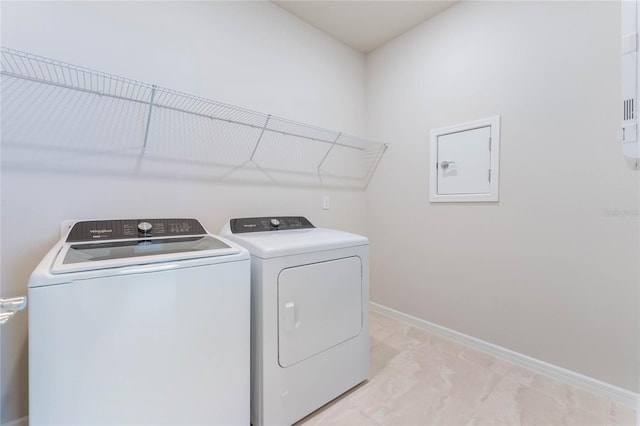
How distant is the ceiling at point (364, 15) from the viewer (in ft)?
6.94

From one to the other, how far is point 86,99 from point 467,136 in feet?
8.18

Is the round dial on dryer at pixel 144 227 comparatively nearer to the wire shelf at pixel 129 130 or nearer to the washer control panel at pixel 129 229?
the washer control panel at pixel 129 229

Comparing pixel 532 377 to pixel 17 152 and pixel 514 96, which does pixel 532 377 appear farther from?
pixel 17 152

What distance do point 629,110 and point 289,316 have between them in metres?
1.44

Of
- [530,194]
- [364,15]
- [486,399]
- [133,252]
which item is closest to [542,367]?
[486,399]

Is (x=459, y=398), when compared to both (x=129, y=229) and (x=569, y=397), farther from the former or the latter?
(x=129, y=229)

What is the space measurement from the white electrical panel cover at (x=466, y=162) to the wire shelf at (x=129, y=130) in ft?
3.25

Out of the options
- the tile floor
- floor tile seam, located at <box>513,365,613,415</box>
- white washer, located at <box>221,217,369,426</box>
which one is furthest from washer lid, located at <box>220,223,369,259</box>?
floor tile seam, located at <box>513,365,613,415</box>

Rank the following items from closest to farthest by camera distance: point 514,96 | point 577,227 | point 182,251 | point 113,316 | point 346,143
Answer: point 113,316 → point 182,251 → point 577,227 → point 514,96 → point 346,143

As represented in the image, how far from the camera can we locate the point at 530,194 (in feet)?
5.82

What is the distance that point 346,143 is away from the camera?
265 centimetres

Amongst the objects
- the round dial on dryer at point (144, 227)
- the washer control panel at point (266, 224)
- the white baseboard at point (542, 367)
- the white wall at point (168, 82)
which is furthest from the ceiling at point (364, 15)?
the white baseboard at point (542, 367)

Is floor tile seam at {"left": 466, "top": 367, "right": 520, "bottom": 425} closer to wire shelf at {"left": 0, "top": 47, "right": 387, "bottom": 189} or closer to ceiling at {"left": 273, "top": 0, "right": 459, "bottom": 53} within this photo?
wire shelf at {"left": 0, "top": 47, "right": 387, "bottom": 189}

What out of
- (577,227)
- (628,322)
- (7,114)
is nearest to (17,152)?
(7,114)
